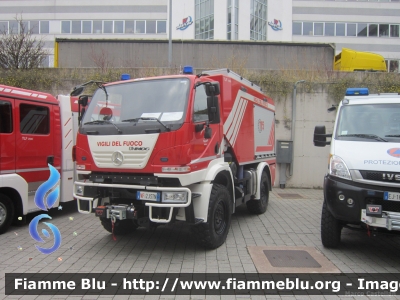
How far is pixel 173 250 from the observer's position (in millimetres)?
5359

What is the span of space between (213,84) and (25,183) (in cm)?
402

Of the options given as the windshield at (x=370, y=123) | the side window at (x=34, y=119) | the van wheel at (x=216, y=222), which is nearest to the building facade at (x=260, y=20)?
the side window at (x=34, y=119)

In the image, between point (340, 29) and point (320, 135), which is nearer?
point (320, 135)

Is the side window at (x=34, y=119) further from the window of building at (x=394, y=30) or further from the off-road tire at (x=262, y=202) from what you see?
the window of building at (x=394, y=30)

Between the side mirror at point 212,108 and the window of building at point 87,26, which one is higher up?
the window of building at point 87,26

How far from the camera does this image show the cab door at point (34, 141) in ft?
20.7

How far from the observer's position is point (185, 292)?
12.9ft

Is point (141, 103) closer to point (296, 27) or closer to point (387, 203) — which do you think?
point (387, 203)

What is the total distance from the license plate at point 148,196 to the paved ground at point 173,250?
0.93 metres

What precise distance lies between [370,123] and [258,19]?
106 feet

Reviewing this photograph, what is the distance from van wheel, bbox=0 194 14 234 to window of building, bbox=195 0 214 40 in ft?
98.8

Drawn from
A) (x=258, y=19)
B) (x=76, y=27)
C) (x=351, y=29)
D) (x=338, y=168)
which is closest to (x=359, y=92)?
(x=338, y=168)

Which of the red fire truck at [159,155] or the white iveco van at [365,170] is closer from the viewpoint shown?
the white iveco van at [365,170]

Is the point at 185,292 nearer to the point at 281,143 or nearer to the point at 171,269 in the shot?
the point at 171,269
